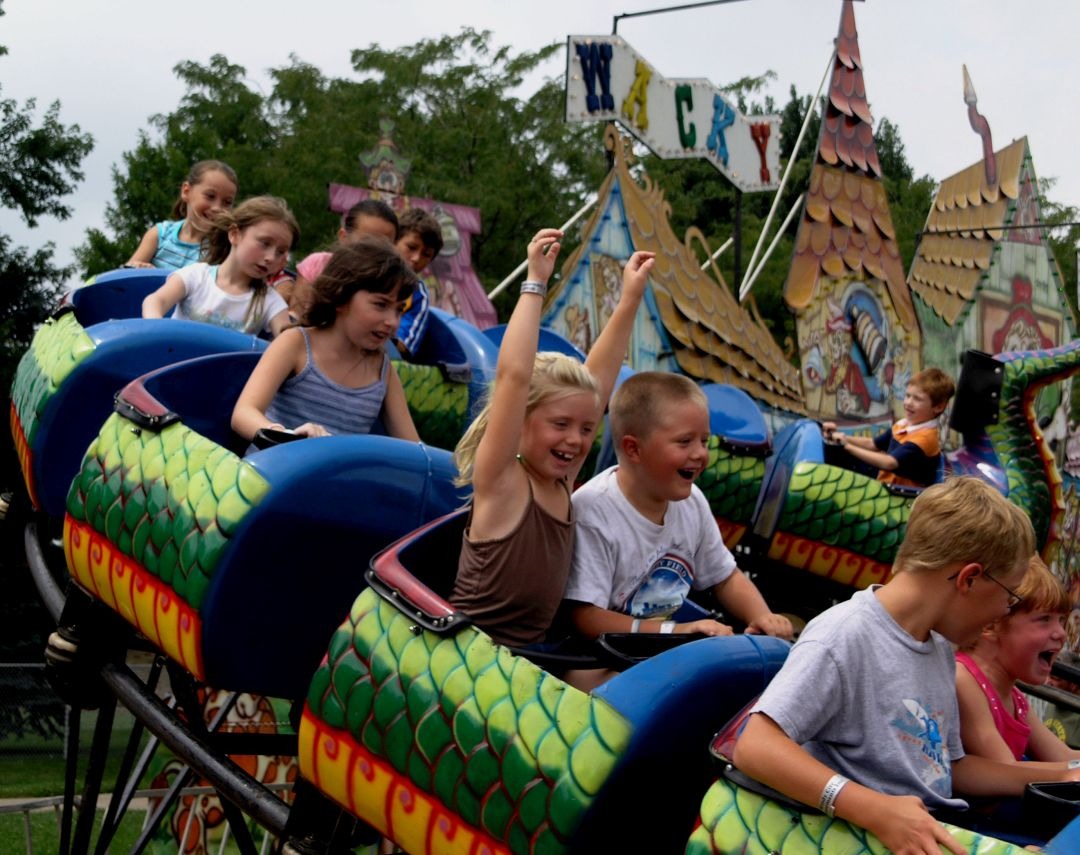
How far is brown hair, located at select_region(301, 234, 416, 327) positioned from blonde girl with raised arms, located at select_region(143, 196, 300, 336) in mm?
708

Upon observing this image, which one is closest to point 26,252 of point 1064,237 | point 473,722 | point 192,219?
point 192,219

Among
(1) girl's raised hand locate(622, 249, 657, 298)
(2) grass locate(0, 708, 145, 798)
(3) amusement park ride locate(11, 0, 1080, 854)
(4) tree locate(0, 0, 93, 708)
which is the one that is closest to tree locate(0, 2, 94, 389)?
(4) tree locate(0, 0, 93, 708)

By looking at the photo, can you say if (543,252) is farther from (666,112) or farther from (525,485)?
(666,112)

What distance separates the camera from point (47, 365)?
11.7ft

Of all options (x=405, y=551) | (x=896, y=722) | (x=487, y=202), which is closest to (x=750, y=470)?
(x=405, y=551)

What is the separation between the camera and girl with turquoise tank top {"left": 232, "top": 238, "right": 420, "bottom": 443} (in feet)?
9.66

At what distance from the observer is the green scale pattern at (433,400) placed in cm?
419

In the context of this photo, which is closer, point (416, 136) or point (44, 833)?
point (44, 833)

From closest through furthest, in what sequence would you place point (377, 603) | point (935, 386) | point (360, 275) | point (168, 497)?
point (377, 603) < point (168, 497) < point (360, 275) < point (935, 386)

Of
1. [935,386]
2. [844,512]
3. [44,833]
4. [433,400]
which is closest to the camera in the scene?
[433,400]

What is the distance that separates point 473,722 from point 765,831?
48 centimetres

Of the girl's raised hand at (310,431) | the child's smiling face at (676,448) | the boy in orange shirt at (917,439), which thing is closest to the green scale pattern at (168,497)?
the girl's raised hand at (310,431)

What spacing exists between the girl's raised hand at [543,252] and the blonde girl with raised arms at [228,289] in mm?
1436

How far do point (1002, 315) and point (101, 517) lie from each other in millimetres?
12029
